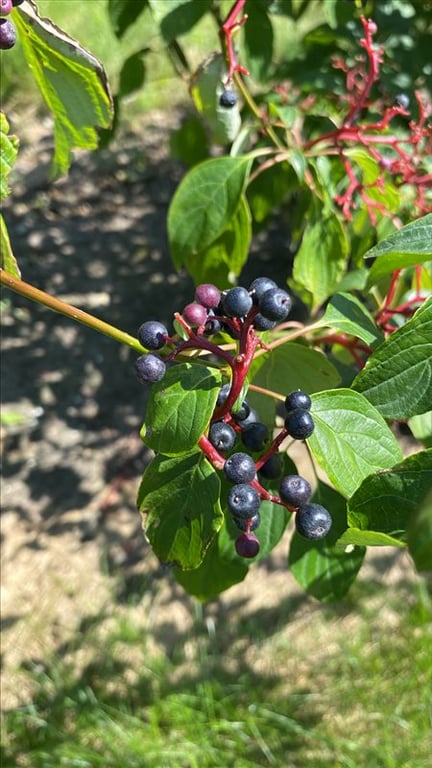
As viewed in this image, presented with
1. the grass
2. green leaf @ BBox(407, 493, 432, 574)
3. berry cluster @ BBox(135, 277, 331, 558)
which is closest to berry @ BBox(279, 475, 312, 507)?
berry cluster @ BBox(135, 277, 331, 558)

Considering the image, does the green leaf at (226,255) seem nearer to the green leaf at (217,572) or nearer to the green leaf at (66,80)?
the green leaf at (66,80)

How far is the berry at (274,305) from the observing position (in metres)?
0.98

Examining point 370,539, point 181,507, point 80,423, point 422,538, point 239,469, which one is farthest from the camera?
point 80,423

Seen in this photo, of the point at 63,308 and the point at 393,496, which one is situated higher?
the point at 63,308

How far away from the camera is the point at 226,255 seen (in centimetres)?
182

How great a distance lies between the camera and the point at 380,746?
7.88ft

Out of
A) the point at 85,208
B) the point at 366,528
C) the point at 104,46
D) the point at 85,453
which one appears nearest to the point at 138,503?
the point at 366,528

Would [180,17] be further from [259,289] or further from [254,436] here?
[254,436]

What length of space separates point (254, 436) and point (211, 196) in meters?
0.76

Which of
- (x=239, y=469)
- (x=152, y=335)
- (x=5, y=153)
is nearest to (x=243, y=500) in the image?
(x=239, y=469)

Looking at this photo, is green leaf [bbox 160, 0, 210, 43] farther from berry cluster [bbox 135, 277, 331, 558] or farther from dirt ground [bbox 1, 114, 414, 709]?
dirt ground [bbox 1, 114, 414, 709]

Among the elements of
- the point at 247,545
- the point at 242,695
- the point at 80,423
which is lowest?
the point at 242,695

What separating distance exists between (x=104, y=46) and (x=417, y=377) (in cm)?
390

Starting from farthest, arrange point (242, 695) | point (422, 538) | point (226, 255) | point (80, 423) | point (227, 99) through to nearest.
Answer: point (80, 423) → point (242, 695) → point (226, 255) → point (227, 99) → point (422, 538)
